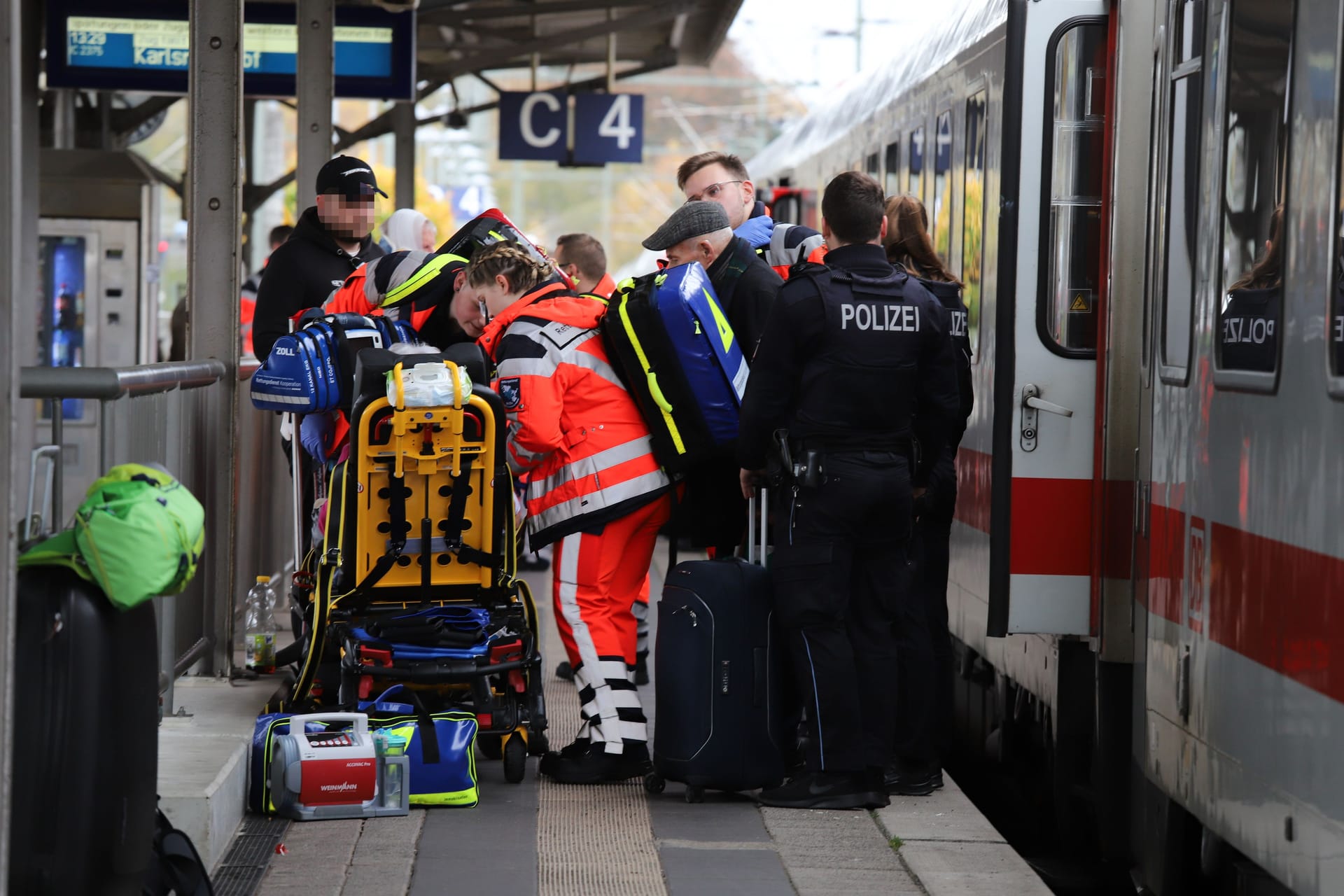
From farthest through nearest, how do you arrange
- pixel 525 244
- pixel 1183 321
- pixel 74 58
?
pixel 74 58
pixel 525 244
pixel 1183 321

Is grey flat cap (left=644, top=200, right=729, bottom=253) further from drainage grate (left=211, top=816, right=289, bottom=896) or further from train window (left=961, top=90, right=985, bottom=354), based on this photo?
drainage grate (left=211, top=816, right=289, bottom=896)

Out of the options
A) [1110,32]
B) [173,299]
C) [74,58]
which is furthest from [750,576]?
[173,299]

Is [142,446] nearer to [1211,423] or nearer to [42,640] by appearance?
[42,640]

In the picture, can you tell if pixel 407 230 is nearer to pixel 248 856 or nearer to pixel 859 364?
pixel 859 364

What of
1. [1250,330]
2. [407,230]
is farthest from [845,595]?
[407,230]

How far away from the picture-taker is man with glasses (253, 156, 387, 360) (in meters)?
7.39

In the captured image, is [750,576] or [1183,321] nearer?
[1183,321]

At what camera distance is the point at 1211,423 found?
15.5 ft

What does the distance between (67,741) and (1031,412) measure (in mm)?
3502

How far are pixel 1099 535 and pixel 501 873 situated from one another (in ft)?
7.42

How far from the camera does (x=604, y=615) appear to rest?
6.05m

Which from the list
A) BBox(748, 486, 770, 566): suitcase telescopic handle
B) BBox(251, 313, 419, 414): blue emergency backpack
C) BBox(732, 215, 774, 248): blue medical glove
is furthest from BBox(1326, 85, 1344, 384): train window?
BBox(251, 313, 419, 414): blue emergency backpack

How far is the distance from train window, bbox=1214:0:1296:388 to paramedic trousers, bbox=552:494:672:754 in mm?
2100

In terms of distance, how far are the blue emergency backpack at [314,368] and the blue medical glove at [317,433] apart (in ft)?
1.31
